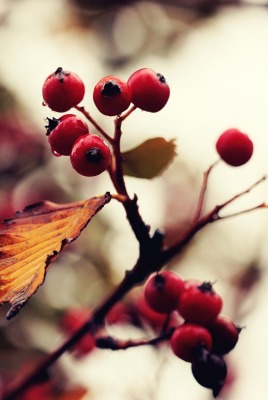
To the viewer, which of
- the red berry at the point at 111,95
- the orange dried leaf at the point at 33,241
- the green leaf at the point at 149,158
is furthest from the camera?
the green leaf at the point at 149,158

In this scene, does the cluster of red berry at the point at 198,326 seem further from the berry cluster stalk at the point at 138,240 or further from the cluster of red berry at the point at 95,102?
the cluster of red berry at the point at 95,102

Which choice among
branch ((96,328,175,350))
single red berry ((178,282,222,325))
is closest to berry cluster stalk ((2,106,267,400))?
branch ((96,328,175,350))

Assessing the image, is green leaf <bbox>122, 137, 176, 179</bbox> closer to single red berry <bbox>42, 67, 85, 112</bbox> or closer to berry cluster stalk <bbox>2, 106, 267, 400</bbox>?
berry cluster stalk <bbox>2, 106, 267, 400</bbox>

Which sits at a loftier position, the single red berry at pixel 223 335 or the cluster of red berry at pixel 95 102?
the cluster of red berry at pixel 95 102

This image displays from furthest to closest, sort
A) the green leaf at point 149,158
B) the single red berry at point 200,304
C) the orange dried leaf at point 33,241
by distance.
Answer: the green leaf at point 149,158 < the single red berry at point 200,304 < the orange dried leaf at point 33,241

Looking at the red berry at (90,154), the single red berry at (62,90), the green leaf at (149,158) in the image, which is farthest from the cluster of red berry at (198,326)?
the single red berry at (62,90)

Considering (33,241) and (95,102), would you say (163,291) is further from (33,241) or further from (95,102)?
(95,102)

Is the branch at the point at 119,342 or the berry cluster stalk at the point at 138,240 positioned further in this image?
the branch at the point at 119,342
